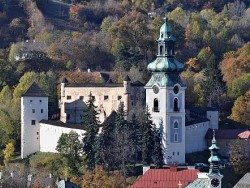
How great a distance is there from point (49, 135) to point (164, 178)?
43.1ft

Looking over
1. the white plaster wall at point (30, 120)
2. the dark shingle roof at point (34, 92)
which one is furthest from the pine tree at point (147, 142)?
the dark shingle roof at point (34, 92)

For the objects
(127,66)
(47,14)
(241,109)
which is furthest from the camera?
(47,14)

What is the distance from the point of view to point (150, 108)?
9744 centimetres

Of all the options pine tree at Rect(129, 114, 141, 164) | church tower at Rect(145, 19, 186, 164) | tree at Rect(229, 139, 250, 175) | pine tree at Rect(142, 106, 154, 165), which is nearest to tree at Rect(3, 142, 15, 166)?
pine tree at Rect(129, 114, 141, 164)

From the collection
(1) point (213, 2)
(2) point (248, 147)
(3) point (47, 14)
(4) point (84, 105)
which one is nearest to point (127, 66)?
(4) point (84, 105)

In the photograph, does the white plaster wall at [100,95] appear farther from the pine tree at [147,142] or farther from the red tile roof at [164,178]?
the red tile roof at [164,178]

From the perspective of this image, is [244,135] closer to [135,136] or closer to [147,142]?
[135,136]

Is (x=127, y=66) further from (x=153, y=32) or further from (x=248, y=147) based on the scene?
(x=248, y=147)

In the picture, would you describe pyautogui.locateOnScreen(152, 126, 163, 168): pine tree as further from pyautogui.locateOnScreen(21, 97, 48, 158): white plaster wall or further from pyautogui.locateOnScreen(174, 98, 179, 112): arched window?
pyautogui.locateOnScreen(21, 97, 48, 158): white plaster wall

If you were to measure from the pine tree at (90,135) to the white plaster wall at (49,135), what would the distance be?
102 inches

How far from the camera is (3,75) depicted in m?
117

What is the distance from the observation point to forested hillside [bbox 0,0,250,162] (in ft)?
373

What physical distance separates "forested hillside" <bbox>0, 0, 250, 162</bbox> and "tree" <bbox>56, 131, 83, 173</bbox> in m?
8.83

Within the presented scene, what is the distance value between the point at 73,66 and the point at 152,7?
32312 millimetres
